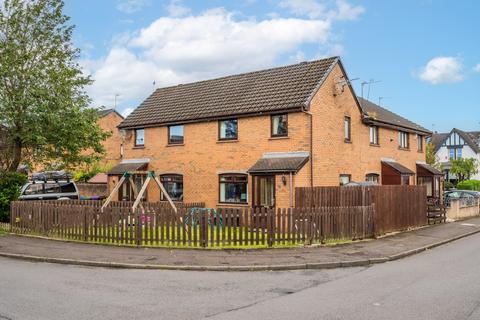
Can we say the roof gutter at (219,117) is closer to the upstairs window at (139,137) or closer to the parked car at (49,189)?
the upstairs window at (139,137)

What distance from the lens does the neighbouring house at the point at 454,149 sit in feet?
221

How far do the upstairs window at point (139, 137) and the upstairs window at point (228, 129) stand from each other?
5.82 meters

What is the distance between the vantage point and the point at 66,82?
21359 millimetres

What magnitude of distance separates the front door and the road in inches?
360

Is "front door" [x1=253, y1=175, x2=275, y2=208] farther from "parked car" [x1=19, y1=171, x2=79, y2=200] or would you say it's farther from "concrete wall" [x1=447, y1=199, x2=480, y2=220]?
"concrete wall" [x1=447, y1=199, x2=480, y2=220]

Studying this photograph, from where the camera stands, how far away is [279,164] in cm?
2011

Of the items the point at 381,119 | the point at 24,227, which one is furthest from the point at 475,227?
the point at 24,227

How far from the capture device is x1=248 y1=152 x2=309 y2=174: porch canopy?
1944cm

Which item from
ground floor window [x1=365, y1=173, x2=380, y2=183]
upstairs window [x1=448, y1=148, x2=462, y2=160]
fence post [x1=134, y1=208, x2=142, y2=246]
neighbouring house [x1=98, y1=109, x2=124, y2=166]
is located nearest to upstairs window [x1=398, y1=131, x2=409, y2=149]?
ground floor window [x1=365, y1=173, x2=380, y2=183]

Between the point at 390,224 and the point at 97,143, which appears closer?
the point at 390,224

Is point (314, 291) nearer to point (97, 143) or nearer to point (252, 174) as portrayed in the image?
point (252, 174)

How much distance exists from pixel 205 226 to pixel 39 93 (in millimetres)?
11145

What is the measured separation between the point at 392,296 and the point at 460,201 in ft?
70.4

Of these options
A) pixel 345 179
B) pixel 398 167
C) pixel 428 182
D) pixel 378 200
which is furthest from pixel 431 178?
pixel 378 200
